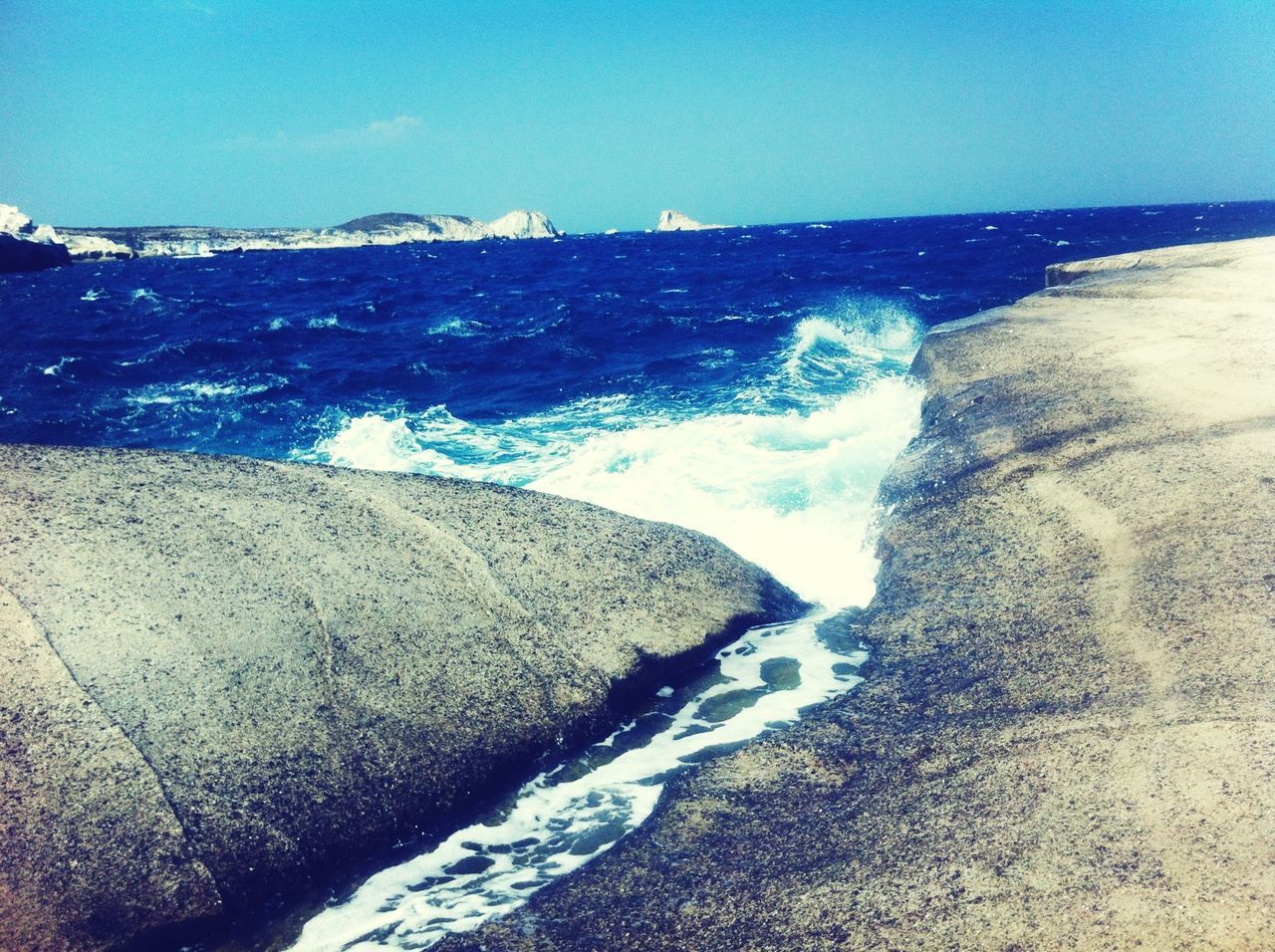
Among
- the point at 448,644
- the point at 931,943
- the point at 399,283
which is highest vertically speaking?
the point at 399,283

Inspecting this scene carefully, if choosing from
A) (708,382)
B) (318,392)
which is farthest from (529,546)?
(318,392)

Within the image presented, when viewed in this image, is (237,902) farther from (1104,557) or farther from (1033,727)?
(1104,557)

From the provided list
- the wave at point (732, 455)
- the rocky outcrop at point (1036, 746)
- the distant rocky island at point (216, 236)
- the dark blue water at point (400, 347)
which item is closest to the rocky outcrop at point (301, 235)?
the distant rocky island at point (216, 236)

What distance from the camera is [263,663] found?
150 inches

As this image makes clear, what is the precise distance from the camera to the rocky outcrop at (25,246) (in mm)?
66812

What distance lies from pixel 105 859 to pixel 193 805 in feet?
1.12

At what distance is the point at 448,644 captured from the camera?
426 centimetres

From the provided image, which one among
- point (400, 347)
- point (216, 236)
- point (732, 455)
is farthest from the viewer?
point (216, 236)

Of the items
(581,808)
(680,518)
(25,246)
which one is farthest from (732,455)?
(25,246)

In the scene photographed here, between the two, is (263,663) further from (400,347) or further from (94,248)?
(94,248)

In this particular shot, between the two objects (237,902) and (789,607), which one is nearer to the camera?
(237,902)

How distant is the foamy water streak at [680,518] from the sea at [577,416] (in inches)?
0.8

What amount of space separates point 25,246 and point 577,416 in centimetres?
7982

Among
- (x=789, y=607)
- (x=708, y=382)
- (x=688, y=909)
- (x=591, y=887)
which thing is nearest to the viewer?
(x=688, y=909)
